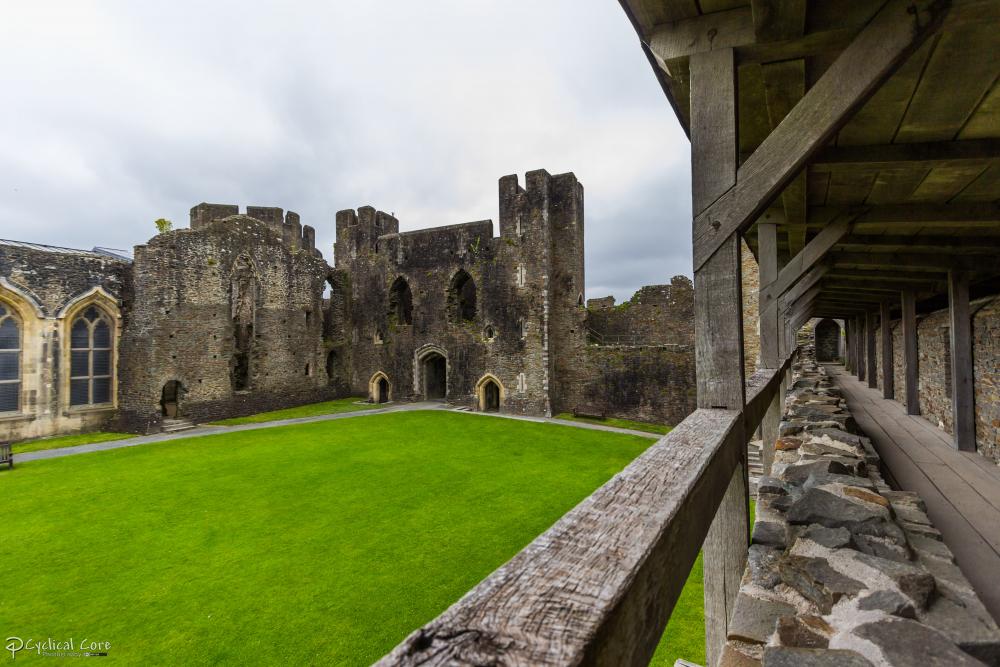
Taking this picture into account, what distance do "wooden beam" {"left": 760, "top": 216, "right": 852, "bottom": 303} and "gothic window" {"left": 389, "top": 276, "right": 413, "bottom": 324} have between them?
18172 mm

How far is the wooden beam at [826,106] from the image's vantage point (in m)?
1.55

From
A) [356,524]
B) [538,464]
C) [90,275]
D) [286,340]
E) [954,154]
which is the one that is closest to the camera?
[954,154]

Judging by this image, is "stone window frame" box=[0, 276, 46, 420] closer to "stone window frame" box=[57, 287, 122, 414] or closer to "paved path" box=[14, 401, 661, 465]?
"stone window frame" box=[57, 287, 122, 414]

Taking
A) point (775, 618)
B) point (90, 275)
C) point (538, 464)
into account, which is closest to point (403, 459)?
point (538, 464)

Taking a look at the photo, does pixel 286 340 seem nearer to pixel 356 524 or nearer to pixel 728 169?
pixel 356 524

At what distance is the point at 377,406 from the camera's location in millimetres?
20000

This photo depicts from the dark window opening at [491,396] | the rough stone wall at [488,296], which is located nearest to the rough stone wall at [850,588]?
the rough stone wall at [488,296]

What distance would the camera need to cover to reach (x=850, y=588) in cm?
149

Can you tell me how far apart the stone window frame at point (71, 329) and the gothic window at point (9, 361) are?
92 cm

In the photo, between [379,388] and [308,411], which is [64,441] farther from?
[379,388]

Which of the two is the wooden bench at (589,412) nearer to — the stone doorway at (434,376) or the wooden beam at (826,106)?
the stone doorway at (434,376)

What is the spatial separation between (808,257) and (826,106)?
3111 millimetres

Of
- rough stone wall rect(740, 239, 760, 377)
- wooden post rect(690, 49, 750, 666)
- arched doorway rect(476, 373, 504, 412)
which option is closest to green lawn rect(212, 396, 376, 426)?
arched doorway rect(476, 373, 504, 412)

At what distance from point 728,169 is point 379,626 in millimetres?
4934
